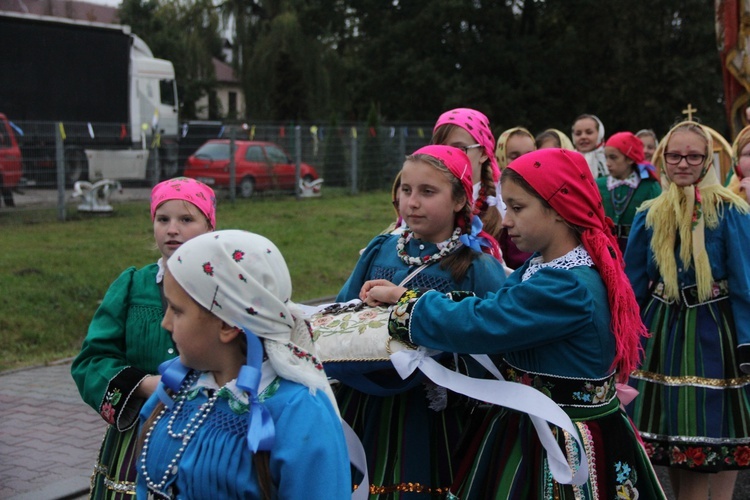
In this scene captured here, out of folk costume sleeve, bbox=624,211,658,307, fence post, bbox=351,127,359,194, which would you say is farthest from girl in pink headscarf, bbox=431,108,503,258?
fence post, bbox=351,127,359,194

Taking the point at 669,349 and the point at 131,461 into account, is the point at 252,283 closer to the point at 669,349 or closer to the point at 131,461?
the point at 131,461

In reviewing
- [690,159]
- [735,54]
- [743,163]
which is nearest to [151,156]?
[735,54]

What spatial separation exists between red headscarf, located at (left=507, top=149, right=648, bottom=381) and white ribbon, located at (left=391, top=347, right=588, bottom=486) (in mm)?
314

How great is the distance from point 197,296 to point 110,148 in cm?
1649

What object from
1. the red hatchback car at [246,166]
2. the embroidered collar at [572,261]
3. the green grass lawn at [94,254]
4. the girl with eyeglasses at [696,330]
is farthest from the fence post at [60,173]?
the embroidered collar at [572,261]

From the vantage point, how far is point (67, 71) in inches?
789

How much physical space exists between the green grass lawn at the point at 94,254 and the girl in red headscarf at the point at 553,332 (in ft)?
7.12

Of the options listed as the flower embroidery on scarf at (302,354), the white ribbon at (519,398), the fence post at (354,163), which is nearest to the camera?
the flower embroidery on scarf at (302,354)

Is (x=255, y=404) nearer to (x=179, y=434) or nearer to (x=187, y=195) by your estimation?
(x=179, y=434)

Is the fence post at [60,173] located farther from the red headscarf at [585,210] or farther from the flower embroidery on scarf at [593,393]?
the flower embroidery on scarf at [593,393]

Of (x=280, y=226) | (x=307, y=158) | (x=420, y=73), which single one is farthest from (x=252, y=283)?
(x=420, y=73)

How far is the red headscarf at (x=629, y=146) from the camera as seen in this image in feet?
23.9

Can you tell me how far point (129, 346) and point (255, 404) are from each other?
4.08ft

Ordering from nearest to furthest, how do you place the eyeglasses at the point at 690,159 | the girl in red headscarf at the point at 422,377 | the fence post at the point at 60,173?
the girl in red headscarf at the point at 422,377, the eyeglasses at the point at 690,159, the fence post at the point at 60,173
